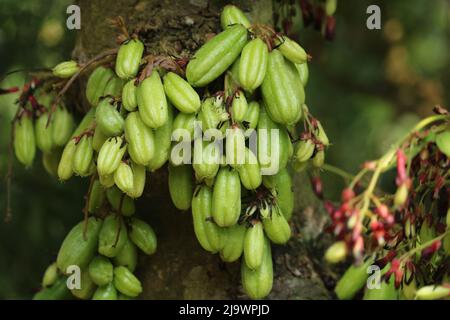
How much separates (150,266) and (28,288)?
2.63ft

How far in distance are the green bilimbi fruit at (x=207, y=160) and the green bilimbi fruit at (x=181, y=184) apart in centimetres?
9

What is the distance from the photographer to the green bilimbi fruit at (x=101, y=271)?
2045 millimetres

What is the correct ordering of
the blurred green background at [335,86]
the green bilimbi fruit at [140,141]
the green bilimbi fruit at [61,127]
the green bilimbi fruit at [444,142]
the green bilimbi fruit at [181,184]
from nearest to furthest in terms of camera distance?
A: the green bilimbi fruit at [444,142], the green bilimbi fruit at [140,141], the green bilimbi fruit at [181,184], the green bilimbi fruit at [61,127], the blurred green background at [335,86]

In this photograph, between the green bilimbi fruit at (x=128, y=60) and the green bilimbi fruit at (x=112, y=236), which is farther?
the green bilimbi fruit at (x=112, y=236)

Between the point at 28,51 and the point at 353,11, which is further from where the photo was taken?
the point at 353,11

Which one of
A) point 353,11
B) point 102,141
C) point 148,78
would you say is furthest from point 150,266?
point 353,11

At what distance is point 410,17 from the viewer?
374cm

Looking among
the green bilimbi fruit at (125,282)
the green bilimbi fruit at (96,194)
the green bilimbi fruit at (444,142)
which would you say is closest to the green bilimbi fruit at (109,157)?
the green bilimbi fruit at (96,194)

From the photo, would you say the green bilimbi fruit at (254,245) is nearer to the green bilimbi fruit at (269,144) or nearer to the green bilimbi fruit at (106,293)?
the green bilimbi fruit at (269,144)

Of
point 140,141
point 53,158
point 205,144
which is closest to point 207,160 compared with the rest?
point 205,144

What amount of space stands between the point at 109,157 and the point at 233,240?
33 centimetres

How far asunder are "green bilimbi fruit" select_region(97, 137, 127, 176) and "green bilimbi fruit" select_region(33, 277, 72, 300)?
513 millimetres

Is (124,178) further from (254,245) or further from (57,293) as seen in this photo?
(57,293)

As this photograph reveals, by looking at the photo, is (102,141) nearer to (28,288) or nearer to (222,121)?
(222,121)
